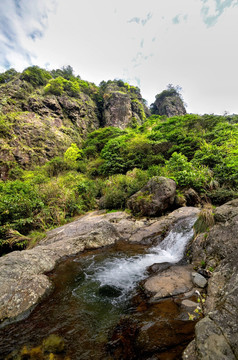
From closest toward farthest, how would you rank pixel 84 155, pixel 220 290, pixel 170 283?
pixel 220 290, pixel 170 283, pixel 84 155

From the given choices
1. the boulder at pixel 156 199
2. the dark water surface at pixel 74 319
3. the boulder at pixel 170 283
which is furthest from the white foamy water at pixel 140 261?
the boulder at pixel 156 199

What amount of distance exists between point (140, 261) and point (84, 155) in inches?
985

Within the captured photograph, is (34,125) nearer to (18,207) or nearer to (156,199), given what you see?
(18,207)

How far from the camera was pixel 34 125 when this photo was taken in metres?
27.4

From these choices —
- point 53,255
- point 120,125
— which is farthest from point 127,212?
point 120,125

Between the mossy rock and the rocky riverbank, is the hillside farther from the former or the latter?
the mossy rock

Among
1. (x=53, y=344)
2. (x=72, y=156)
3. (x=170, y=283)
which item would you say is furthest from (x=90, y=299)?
(x=72, y=156)

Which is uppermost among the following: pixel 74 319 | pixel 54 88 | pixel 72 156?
pixel 54 88

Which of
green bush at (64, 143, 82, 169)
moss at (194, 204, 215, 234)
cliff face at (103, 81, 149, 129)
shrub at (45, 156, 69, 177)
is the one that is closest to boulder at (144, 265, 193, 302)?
moss at (194, 204, 215, 234)

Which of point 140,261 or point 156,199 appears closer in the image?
point 140,261

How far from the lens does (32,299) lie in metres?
3.98

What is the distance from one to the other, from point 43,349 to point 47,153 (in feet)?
91.7

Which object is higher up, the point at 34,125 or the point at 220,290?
Result: the point at 34,125

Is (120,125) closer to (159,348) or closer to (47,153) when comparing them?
(47,153)
